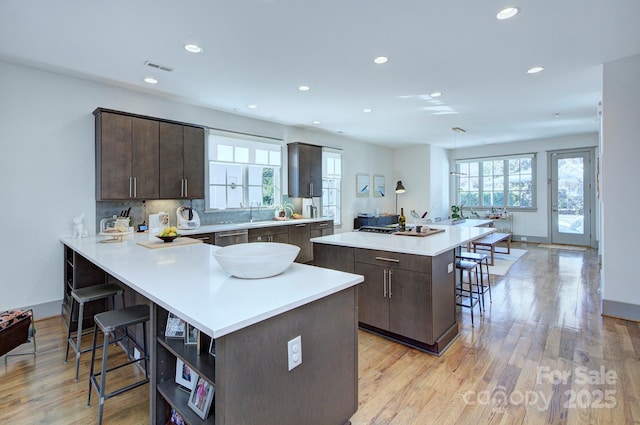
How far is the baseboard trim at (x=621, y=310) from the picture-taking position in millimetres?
3254

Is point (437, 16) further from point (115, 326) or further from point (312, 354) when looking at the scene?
point (115, 326)

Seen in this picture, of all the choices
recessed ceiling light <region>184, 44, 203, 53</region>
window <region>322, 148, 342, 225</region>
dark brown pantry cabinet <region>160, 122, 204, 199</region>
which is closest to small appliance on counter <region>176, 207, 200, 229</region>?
dark brown pantry cabinet <region>160, 122, 204, 199</region>

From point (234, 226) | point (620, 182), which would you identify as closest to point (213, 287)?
point (234, 226)

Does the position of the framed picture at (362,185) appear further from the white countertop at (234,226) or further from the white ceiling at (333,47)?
the white ceiling at (333,47)

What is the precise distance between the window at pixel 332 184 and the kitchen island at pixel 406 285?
3797 millimetres

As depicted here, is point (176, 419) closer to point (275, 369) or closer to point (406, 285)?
point (275, 369)

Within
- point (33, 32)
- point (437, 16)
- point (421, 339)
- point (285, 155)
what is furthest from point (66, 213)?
point (437, 16)

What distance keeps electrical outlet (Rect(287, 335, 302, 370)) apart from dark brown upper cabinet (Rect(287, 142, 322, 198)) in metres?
4.56

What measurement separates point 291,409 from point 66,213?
3.65m

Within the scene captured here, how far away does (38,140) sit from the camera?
11.2ft

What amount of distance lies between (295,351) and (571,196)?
913 centimetres

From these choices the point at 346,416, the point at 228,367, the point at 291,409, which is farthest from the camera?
the point at 346,416

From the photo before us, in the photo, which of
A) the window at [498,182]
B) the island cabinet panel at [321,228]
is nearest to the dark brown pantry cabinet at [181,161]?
the island cabinet panel at [321,228]

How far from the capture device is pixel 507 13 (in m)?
2.42
